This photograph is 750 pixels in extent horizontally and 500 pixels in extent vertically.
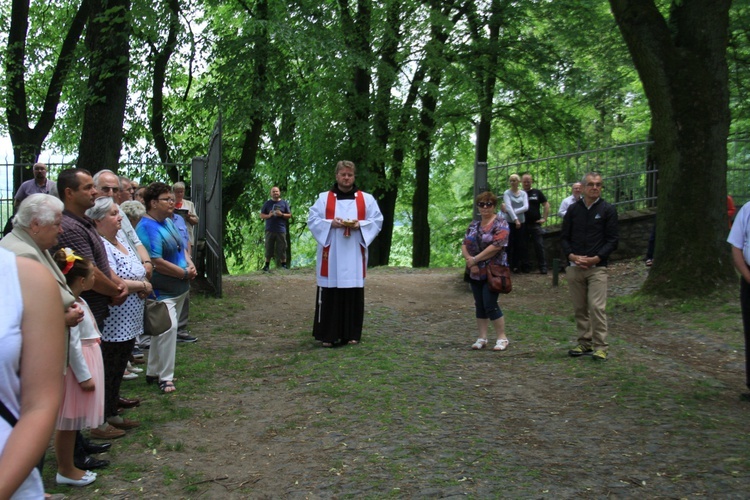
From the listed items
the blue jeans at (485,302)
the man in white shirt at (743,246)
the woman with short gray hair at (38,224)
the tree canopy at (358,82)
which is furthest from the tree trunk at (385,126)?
the woman with short gray hair at (38,224)

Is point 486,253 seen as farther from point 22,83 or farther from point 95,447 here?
point 22,83

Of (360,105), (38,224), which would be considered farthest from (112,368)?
(360,105)

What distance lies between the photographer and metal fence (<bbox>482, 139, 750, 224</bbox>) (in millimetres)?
17047

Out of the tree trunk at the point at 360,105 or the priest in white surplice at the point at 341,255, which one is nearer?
the priest in white surplice at the point at 341,255

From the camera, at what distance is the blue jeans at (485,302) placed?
8773mm

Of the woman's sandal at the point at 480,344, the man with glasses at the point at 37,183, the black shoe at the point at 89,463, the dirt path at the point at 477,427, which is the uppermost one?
the man with glasses at the point at 37,183

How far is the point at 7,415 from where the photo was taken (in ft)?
5.87

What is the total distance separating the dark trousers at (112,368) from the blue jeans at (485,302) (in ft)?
13.2

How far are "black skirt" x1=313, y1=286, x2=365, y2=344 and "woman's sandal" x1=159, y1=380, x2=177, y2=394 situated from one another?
2348 mm

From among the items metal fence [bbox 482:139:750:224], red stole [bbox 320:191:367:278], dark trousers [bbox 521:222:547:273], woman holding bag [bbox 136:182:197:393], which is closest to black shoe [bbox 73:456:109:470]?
woman holding bag [bbox 136:182:197:393]

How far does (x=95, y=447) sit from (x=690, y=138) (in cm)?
897

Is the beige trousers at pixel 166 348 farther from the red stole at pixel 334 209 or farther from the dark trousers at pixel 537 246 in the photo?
the dark trousers at pixel 537 246

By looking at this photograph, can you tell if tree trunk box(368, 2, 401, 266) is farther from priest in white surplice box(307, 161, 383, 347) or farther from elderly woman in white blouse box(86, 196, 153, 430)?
elderly woman in white blouse box(86, 196, 153, 430)

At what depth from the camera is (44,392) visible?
1825 mm
